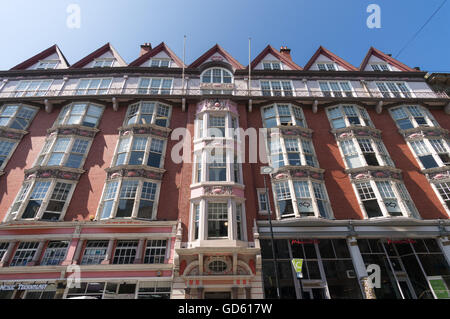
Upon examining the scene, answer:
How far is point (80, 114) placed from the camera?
23.0 metres

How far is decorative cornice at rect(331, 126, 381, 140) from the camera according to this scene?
22094 mm

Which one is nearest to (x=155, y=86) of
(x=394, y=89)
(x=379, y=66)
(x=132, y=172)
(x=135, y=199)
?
(x=132, y=172)

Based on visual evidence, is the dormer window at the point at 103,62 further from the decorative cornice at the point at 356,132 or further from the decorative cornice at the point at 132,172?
the decorative cornice at the point at 356,132

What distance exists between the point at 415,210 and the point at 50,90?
3597 cm

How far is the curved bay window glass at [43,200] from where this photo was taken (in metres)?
17.3

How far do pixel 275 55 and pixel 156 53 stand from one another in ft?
49.1

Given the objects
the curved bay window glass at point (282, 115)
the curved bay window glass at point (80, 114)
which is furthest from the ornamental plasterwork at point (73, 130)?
the curved bay window glass at point (282, 115)

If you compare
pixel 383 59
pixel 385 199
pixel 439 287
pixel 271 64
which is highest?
pixel 383 59

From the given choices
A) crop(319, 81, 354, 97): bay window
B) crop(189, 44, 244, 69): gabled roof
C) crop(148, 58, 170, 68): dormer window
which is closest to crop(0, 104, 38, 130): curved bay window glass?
crop(148, 58, 170, 68): dormer window

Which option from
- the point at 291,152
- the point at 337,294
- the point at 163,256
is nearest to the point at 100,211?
the point at 163,256

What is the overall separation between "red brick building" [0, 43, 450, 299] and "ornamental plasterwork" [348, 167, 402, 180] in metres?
0.11

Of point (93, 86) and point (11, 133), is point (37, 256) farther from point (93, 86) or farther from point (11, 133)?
point (93, 86)

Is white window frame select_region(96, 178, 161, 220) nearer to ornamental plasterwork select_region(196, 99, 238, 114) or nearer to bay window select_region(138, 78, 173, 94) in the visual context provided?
ornamental plasterwork select_region(196, 99, 238, 114)

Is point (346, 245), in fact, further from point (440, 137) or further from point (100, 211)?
point (100, 211)
